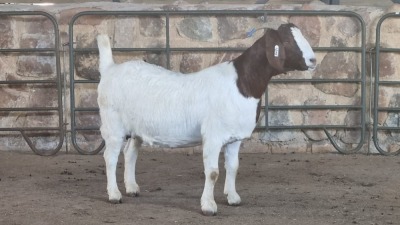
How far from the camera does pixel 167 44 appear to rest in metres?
8.71

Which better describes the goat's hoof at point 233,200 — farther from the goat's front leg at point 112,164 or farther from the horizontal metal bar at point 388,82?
the horizontal metal bar at point 388,82

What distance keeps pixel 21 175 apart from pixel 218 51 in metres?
2.71

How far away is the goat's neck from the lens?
5.84 meters

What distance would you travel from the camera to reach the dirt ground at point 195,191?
5.63 m

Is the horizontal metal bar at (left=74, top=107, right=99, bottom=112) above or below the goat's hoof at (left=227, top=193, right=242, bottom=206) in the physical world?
above

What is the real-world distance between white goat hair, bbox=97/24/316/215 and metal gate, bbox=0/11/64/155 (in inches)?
103

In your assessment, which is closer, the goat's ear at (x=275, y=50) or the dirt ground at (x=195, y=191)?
the dirt ground at (x=195, y=191)

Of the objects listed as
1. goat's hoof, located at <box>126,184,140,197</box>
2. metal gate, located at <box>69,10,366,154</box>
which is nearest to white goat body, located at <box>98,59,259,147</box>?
goat's hoof, located at <box>126,184,140,197</box>

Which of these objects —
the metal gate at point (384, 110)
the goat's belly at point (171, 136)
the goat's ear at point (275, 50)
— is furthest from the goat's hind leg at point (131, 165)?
the metal gate at point (384, 110)

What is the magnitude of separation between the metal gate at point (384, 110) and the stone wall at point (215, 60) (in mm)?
23

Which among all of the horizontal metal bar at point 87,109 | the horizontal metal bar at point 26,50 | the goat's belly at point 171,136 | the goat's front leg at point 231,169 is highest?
the horizontal metal bar at point 26,50

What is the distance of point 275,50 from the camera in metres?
5.86

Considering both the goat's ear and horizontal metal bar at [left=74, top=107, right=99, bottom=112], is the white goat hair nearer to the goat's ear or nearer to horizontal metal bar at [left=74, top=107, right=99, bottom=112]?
the goat's ear

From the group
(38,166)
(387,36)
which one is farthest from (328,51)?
(38,166)
